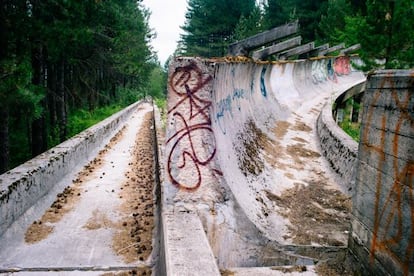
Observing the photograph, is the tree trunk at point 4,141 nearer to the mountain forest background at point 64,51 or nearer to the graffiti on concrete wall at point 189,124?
the mountain forest background at point 64,51

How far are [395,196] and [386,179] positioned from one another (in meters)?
0.19

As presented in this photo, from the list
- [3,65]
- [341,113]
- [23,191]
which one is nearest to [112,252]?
[23,191]

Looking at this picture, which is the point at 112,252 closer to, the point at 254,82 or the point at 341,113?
the point at 254,82

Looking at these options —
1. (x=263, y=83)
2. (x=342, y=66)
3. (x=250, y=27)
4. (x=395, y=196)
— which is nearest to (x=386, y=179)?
(x=395, y=196)

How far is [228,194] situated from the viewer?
4215 millimetres

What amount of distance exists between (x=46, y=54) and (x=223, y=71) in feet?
35.9

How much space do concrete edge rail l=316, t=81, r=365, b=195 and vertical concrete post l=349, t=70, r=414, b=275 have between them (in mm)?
2716

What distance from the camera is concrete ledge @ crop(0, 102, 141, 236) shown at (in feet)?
13.8

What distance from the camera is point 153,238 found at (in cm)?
428

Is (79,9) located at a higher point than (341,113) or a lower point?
higher

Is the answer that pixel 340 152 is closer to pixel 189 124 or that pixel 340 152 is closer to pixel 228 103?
pixel 228 103

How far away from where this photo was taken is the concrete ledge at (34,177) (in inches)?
165

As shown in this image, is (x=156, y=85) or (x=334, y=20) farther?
(x=156, y=85)

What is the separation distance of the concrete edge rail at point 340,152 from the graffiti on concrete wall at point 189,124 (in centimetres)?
288
